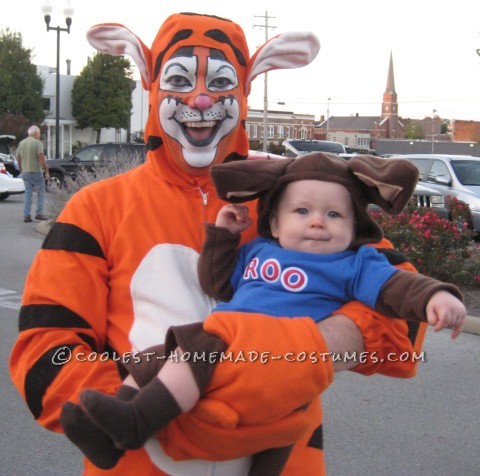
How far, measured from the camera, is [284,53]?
7.60 ft

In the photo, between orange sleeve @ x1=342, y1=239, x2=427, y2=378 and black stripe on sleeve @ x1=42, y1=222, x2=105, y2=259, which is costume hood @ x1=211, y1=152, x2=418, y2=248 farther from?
black stripe on sleeve @ x1=42, y1=222, x2=105, y2=259

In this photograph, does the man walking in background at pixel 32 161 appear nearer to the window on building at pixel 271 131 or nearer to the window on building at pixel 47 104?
the window on building at pixel 47 104

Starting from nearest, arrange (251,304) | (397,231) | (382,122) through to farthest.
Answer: (251,304) < (397,231) < (382,122)

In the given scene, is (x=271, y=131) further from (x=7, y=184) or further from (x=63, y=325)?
(x=63, y=325)

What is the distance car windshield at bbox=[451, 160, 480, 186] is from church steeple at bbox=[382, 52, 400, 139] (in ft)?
349

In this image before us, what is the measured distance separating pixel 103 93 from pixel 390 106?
301 ft

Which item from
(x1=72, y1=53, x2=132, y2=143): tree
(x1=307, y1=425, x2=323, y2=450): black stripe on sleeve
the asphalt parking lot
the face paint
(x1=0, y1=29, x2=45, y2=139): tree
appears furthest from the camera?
(x1=72, y1=53, x2=132, y2=143): tree

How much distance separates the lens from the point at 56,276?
67.6 inches

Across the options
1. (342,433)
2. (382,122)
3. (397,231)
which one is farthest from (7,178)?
(382,122)

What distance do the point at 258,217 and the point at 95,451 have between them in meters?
0.74

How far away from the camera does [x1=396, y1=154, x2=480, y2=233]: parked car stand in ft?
41.7

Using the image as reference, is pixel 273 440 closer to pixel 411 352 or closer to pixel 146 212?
pixel 411 352

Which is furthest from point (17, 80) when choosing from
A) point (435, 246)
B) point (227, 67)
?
point (227, 67)

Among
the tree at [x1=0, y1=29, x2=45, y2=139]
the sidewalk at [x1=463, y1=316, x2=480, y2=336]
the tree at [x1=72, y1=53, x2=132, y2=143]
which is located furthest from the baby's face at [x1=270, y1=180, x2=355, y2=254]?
the tree at [x1=72, y1=53, x2=132, y2=143]
